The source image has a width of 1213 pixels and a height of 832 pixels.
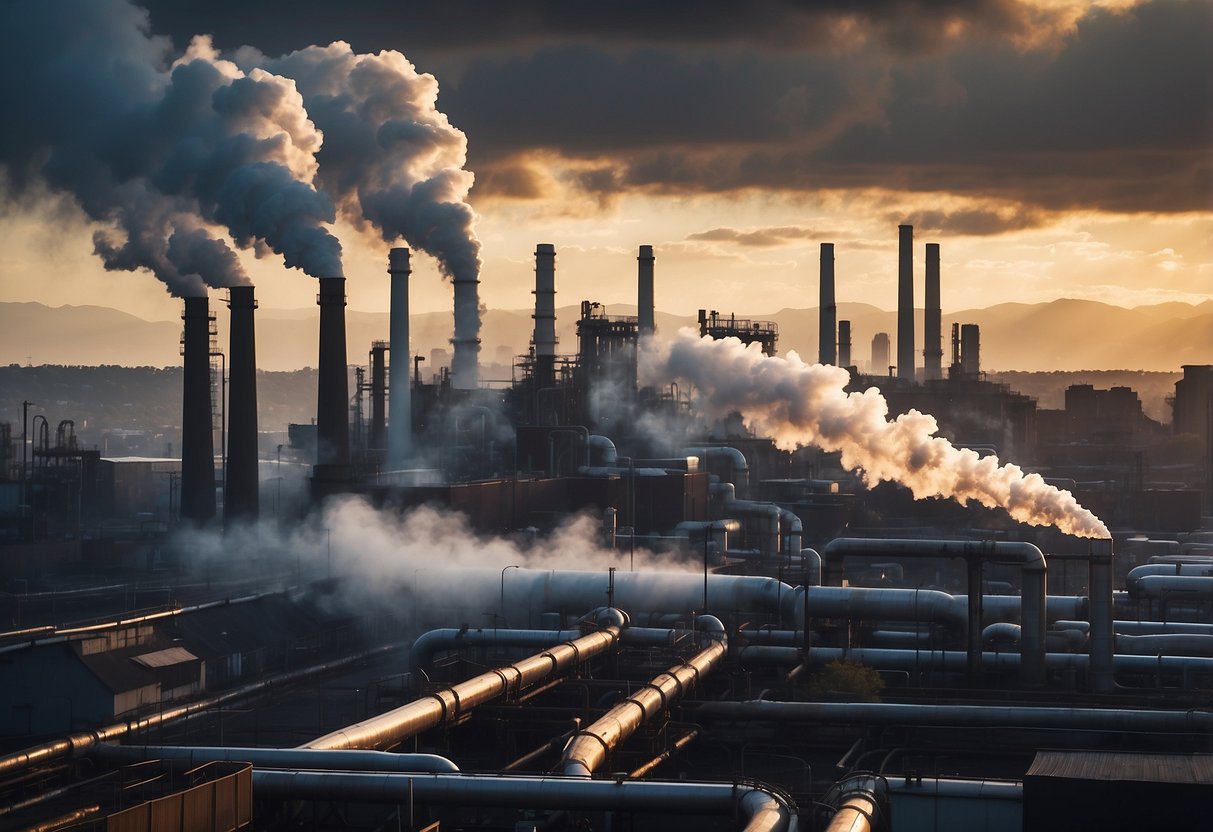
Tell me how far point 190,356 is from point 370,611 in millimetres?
15157

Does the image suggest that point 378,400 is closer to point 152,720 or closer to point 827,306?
point 827,306

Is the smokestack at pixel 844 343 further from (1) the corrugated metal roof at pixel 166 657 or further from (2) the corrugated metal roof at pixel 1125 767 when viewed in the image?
(2) the corrugated metal roof at pixel 1125 767

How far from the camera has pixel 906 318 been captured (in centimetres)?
8875

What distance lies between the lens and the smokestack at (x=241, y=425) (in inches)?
2039

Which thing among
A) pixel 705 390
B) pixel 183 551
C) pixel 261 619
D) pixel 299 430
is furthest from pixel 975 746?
pixel 299 430

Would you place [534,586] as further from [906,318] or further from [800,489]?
[906,318]

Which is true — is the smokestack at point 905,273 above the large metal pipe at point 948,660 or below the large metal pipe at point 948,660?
above

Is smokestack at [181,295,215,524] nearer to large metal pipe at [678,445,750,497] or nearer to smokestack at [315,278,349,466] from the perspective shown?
smokestack at [315,278,349,466]

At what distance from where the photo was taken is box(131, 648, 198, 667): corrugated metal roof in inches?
1291

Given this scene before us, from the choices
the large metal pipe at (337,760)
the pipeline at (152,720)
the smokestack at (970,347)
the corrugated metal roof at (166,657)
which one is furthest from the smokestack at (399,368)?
the smokestack at (970,347)

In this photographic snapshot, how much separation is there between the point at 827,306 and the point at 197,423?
130 ft

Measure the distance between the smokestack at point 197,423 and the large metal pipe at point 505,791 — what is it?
3417 cm

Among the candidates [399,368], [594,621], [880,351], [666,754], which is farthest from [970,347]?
[666,754]

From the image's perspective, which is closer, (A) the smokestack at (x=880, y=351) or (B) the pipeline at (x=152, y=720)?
(B) the pipeline at (x=152, y=720)
